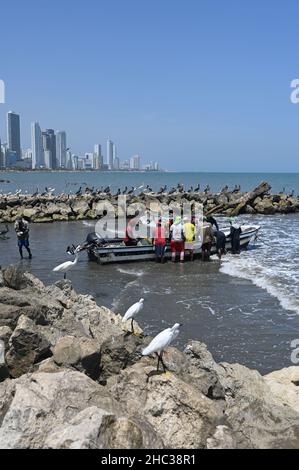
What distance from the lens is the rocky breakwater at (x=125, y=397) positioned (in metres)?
4.26

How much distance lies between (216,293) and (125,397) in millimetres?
9471

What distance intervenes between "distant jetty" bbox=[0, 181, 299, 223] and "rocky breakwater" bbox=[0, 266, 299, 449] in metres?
27.7

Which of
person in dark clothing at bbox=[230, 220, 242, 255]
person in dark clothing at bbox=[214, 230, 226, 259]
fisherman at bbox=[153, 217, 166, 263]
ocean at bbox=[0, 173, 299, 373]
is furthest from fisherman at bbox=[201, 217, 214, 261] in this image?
fisherman at bbox=[153, 217, 166, 263]

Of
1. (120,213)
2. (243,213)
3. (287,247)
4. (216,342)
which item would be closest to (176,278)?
(216,342)

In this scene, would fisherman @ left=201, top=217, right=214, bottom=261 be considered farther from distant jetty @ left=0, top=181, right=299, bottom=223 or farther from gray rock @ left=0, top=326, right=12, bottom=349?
distant jetty @ left=0, top=181, right=299, bottom=223

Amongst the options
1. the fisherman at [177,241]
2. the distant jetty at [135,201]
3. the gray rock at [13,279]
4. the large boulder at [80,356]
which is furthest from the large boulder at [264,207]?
the large boulder at [80,356]

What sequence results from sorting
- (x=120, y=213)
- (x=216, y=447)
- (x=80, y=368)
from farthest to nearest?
(x=120, y=213)
(x=80, y=368)
(x=216, y=447)

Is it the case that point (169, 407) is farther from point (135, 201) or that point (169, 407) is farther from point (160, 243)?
point (135, 201)

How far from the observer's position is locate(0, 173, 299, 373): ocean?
411 inches

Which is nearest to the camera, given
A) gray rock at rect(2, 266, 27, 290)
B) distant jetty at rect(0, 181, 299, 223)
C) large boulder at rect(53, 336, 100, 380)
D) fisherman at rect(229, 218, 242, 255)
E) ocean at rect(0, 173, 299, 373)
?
large boulder at rect(53, 336, 100, 380)

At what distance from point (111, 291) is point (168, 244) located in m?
5.60

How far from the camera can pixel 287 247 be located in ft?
76.3

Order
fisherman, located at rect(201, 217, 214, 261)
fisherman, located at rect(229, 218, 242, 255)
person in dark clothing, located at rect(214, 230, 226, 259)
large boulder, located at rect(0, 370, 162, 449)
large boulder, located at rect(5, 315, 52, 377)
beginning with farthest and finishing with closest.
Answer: fisherman, located at rect(229, 218, 242, 255), person in dark clothing, located at rect(214, 230, 226, 259), fisherman, located at rect(201, 217, 214, 261), large boulder, located at rect(5, 315, 52, 377), large boulder, located at rect(0, 370, 162, 449)
